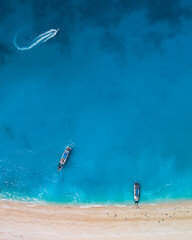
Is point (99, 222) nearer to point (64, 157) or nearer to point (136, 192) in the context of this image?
point (136, 192)

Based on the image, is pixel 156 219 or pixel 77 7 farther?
pixel 77 7

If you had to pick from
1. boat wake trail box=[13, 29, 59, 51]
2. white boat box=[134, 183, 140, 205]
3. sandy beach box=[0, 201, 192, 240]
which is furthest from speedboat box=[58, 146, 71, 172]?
boat wake trail box=[13, 29, 59, 51]

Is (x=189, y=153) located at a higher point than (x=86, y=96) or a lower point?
lower

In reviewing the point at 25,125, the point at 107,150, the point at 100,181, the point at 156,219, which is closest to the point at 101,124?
the point at 107,150

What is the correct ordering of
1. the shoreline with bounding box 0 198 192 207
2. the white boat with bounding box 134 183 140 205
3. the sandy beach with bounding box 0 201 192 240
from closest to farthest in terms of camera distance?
the sandy beach with bounding box 0 201 192 240, the white boat with bounding box 134 183 140 205, the shoreline with bounding box 0 198 192 207

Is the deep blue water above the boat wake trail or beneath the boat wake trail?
beneath

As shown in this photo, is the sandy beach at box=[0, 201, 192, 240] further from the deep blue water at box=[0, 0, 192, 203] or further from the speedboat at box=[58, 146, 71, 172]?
the speedboat at box=[58, 146, 71, 172]

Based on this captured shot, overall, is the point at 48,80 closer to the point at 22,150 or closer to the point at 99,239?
the point at 22,150
